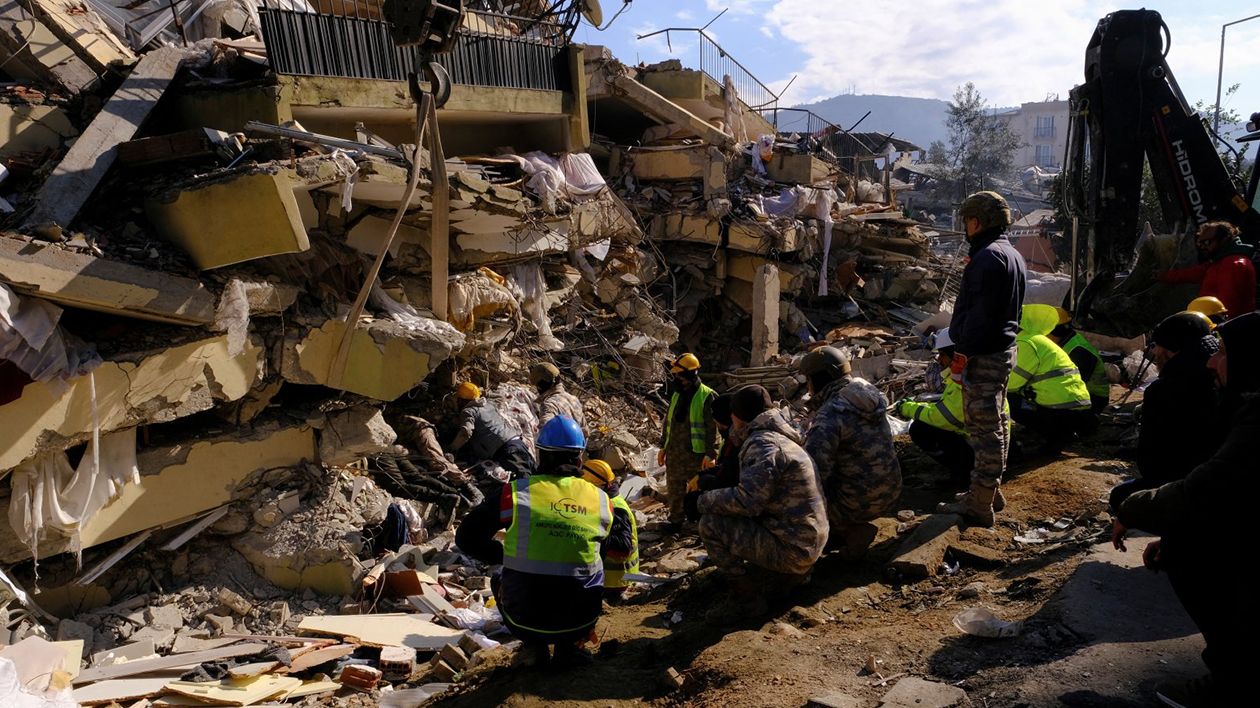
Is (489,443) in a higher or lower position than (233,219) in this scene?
lower

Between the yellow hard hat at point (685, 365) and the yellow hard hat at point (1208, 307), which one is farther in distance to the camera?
the yellow hard hat at point (685, 365)

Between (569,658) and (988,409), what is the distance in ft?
9.19

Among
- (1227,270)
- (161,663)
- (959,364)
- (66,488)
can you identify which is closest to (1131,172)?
(1227,270)

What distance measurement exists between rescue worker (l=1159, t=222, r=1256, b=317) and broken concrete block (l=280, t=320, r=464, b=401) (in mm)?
6202

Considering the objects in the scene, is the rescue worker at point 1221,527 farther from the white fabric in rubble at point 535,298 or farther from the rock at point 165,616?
the white fabric in rubble at point 535,298

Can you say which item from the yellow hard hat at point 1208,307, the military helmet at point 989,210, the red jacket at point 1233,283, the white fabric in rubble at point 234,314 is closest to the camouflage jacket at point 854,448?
the military helmet at point 989,210

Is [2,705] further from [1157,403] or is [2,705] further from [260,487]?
[1157,403]

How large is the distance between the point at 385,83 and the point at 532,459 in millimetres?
4039

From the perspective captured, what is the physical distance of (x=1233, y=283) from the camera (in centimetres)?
630

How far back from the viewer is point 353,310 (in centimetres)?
692

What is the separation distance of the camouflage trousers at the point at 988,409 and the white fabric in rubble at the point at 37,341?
554 centimetres

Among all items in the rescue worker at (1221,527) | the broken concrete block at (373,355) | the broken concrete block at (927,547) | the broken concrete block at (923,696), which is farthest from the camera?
the broken concrete block at (373,355)

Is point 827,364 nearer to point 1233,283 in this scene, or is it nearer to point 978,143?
point 1233,283

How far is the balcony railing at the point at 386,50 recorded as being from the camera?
7504mm
